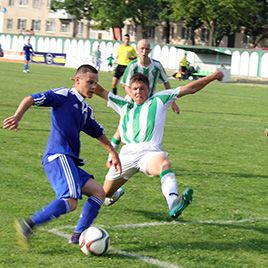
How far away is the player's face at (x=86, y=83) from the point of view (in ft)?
22.9

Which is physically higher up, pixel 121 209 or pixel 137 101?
pixel 137 101

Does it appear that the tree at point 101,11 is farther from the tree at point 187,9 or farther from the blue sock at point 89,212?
the blue sock at point 89,212

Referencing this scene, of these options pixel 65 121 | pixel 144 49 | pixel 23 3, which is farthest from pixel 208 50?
pixel 23 3

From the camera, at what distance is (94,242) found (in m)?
6.61

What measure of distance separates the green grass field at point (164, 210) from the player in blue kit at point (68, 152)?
38 centimetres

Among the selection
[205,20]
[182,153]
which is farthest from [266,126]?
[205,20]

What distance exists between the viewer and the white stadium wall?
58094 mm

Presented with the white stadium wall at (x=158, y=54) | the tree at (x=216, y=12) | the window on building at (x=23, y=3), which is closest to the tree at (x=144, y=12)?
the tree at (x=216, y=12)

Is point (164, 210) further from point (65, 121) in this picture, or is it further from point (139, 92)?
point (65, 121)

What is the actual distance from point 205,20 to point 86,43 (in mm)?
15960

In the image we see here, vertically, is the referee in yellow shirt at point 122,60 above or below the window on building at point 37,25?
below

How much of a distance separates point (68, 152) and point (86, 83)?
667mm

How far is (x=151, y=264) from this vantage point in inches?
253

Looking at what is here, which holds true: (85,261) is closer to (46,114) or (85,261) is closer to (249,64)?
(46,114)
